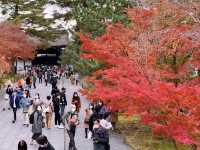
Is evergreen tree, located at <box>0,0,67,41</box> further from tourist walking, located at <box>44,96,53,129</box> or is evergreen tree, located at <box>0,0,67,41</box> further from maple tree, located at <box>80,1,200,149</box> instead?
tourist walking, located at <box>44,96,53,129</box>

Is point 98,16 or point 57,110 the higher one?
point 98,16

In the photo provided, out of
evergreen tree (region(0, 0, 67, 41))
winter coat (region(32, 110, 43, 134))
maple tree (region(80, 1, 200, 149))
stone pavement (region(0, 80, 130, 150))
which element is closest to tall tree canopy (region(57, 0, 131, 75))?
maple tree (region(80, 1, 200, 149))

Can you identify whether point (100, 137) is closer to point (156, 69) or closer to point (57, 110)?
point (156, 69)

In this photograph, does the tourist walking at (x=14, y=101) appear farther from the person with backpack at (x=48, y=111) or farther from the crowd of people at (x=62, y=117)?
the person with backpack at (x=48, y=111)

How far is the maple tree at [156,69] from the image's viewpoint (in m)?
15.6

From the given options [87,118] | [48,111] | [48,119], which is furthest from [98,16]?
[87,118]

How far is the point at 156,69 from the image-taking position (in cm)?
2128

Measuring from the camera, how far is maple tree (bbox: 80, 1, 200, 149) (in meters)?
15.6

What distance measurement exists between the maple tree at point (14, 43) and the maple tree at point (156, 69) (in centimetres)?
2323

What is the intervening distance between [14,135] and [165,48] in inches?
285

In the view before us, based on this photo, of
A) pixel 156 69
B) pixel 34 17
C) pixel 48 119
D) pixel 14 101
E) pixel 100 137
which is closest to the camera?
pixel 100 137

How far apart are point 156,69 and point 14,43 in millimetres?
34407

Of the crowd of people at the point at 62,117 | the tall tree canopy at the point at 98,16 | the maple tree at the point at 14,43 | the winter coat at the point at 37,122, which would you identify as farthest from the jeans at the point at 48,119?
the maple tree at the point at 14,43

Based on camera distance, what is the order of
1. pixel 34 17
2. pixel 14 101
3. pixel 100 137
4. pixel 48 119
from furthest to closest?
pixel 34 17
pixel 14 101
pixel 48 119
pixel 100 137
